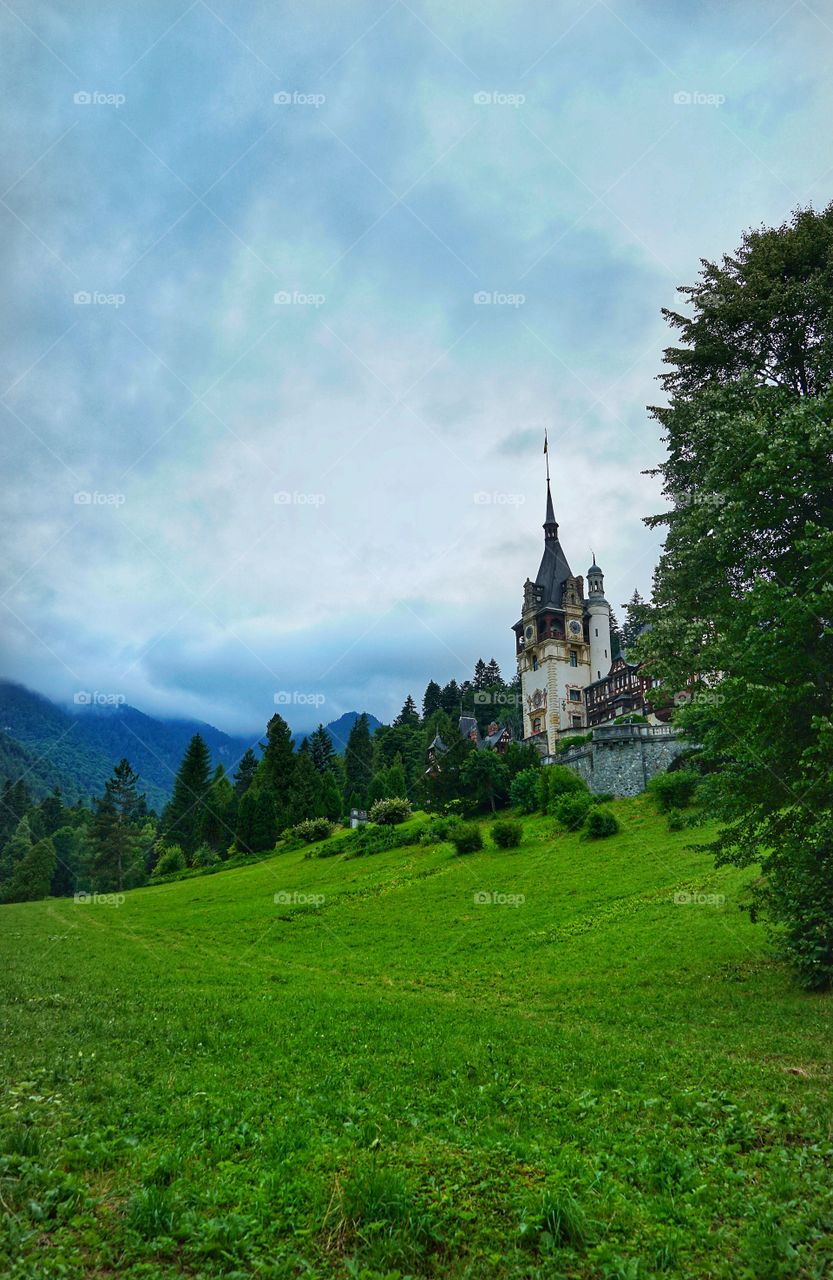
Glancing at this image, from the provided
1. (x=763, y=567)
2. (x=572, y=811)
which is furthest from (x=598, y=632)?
(x=763, y=567)

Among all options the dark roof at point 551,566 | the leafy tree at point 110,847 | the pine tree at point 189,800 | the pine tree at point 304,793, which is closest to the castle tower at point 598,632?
the dark roof at point 551,566

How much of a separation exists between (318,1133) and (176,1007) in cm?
812

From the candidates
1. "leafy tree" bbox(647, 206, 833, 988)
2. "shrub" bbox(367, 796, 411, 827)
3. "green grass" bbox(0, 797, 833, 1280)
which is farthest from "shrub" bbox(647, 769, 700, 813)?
"shrub" bbox(367, 796, 411, 827)

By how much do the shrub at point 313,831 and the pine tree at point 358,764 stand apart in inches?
553

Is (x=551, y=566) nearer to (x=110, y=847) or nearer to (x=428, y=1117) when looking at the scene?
(x=110, y=847)

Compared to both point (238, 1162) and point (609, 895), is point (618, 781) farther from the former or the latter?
point (238, 1162)

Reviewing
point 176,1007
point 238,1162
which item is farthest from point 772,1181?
point 176,1007

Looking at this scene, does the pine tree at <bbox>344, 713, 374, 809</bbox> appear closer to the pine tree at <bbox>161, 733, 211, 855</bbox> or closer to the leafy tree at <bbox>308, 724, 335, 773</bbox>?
the leafy tree at <bbox>308, 724, 335, 773</bbox>

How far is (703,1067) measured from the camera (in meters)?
10.1

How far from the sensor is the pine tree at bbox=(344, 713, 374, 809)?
87350 millimetres

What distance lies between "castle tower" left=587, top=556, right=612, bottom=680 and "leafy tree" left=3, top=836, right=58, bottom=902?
63.2 metres

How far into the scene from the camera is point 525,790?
56.6 metres

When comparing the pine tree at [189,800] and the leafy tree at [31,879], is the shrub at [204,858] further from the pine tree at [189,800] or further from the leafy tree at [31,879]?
the leafy tree at [31,879]

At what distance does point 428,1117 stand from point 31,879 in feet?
245
